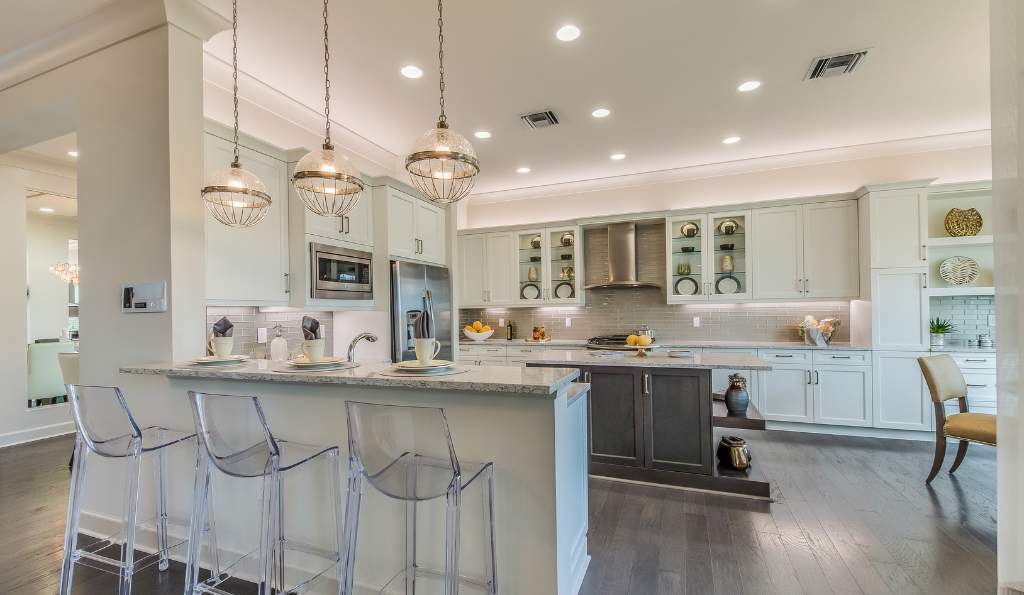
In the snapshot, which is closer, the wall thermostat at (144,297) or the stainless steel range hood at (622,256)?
the wall thermostat at (144,297)

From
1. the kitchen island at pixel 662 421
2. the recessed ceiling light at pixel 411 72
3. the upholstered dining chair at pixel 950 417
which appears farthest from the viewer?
the recessed ceiling light at pixel 411 72

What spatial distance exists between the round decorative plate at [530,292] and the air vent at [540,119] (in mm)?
2445

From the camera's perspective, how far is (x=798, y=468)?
3695 mm

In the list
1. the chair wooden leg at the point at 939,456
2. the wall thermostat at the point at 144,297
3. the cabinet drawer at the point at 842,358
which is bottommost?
the chair wooden leg at the point at 939,456

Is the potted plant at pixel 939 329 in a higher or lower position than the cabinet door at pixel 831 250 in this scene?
lower

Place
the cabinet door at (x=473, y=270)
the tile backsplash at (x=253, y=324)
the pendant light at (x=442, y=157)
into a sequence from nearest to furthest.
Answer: the pendant light at (x=442, y=157)
the tile backsplash at (x=253, y=324)
the cabinet door at (x=473, y=270)

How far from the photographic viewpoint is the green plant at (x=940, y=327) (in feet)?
14.9

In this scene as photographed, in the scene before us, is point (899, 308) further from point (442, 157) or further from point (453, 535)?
point (453, 535)

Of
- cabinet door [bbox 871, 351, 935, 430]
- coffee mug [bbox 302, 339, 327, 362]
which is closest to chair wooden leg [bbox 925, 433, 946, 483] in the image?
cabinet door [bbox 871, 351, 935, 430]

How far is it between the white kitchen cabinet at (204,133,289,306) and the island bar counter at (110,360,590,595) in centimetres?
83

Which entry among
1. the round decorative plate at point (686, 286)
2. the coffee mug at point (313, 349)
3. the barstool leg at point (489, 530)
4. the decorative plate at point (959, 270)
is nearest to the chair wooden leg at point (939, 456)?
the decorative plate at point (959, 270)

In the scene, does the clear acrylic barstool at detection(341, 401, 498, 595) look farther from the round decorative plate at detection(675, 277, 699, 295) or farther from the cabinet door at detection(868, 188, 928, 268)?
the cabinet door at detection(868, 188, 928, 268)

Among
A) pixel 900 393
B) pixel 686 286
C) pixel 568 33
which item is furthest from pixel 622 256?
pixel 568 33

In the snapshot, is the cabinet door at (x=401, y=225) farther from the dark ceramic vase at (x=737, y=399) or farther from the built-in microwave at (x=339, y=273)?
the dark ceramic vase at (x=737, y=399)
